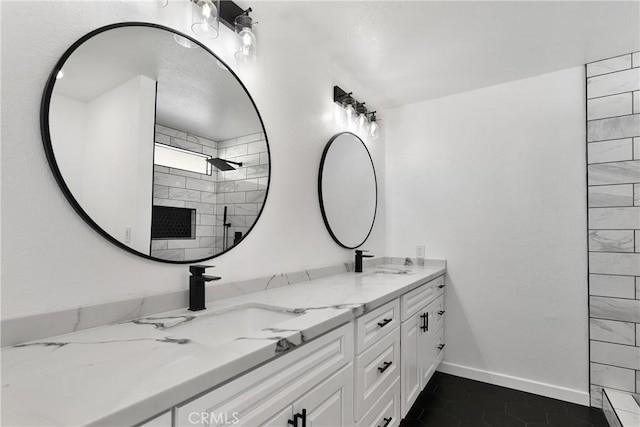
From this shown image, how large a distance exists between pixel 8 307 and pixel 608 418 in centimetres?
308

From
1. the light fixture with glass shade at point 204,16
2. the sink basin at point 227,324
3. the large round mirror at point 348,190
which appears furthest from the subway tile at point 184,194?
the large round mirror at point 348,190

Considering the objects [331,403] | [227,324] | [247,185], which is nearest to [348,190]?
[247,185]

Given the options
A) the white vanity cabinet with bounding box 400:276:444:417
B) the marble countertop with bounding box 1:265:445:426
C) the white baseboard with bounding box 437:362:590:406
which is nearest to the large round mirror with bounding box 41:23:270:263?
the marble countertop with bounding box 1:265:445:426

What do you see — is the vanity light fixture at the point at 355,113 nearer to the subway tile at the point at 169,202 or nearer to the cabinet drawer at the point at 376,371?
the subway tile at the point at 169,202

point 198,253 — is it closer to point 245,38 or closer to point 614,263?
point 245,38

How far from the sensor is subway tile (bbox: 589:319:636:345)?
2090 mm

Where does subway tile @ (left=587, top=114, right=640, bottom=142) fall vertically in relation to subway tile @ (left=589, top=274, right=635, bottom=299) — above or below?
above

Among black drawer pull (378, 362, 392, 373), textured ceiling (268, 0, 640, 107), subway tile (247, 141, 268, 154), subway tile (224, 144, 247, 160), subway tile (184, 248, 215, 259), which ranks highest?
textured ceiling (268, 0, 640, 107)

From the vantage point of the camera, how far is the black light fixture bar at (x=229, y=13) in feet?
4.91

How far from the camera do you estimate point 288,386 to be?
0.97 meters

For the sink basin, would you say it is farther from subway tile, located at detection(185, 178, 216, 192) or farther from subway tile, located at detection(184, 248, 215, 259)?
subway tile, located at detection(185, 178, 216, 192)

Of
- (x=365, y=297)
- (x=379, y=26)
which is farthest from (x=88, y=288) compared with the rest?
(x=379, y=26)

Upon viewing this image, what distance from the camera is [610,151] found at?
2.19 meters

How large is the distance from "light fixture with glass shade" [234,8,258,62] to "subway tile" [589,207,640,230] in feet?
8.10
